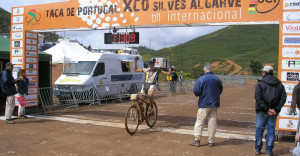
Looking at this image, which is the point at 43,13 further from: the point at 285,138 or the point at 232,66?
the point at 232,66

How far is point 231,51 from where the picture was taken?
108812mm

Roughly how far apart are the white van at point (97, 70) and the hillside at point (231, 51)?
A: 193 feet

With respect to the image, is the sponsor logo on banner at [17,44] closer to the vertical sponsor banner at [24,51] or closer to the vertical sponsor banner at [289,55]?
the vertical sponsor banner at [24,51]

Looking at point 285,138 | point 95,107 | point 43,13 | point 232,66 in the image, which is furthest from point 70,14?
point 232,66

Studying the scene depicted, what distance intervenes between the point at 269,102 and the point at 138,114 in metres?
3.34

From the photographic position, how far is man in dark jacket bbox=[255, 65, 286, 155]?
544 cm

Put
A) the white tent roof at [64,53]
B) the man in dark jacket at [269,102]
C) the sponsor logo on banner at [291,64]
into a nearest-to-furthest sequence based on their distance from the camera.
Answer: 1. the man in dark jacket at [269,102]
2. the sponsor logo on banner at [291,64]
3. the white tent roof at [64,53]

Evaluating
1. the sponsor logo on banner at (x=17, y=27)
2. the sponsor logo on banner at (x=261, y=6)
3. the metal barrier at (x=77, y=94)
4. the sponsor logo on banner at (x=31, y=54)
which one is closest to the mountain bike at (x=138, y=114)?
the sponsor logo on banner at (x=261, y=6)

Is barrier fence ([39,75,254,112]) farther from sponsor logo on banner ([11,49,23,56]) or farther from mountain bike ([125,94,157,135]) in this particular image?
mountain bike ([125,94,157,135])

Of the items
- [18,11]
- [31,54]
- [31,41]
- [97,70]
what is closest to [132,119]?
[31,54]

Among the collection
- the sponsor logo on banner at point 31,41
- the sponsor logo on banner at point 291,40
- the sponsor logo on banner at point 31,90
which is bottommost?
the sponsor logo on banner at point 31,90

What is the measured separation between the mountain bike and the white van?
6.10 m

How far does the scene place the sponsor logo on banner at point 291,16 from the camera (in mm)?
6641

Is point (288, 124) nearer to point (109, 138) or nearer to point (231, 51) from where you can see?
point (109, 138)
